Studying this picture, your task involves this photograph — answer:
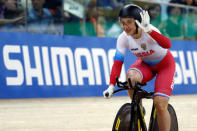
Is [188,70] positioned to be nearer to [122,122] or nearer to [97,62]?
[97,62]

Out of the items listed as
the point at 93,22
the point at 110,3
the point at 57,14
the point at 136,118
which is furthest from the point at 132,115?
the point at 110,3

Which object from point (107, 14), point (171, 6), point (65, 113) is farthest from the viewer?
point (171, 6)

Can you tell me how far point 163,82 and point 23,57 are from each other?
5168 millimetres

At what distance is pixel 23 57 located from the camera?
364 inches

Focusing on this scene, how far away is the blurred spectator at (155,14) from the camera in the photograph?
36.6 ft

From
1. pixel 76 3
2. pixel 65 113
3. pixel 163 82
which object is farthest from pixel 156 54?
pixel 76 3

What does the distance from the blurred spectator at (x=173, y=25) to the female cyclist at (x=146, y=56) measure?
6.79m

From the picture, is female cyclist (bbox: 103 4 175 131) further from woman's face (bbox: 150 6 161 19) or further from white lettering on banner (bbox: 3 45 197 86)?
woman's face (bbox: 150 6 161 19)

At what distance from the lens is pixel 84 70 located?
1014 centimetres

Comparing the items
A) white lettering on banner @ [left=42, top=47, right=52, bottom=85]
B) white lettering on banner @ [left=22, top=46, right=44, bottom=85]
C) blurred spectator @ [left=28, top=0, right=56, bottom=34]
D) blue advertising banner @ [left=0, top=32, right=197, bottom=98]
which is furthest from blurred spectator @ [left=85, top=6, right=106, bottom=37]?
white lettering on banner @ [left=22, top=46, right=44, bottom=85]

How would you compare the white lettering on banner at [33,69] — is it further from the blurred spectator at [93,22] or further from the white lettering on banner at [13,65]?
the blurred spectator at [93,22]

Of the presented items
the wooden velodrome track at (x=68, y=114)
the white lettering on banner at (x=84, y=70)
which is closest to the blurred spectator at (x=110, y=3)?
the white lettering on banner at (x=84, y=70)

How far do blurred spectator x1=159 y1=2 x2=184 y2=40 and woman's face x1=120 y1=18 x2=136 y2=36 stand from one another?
7203 mm

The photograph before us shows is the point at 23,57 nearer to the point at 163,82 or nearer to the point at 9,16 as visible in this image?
the point at 9,16
